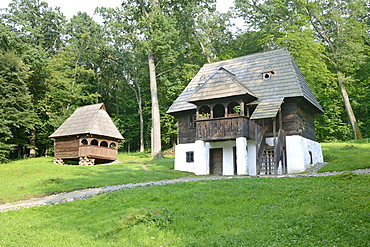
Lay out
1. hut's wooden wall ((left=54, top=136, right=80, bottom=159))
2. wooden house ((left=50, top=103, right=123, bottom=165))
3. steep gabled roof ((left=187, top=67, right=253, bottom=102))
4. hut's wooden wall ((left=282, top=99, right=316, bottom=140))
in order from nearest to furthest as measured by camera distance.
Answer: steep gabled roof ((left=187, top=67, right=253, bottom=102)) < hut's wooden wall ((left=282, top=99, right=316, bottom=140)) < wooden house ((left=50, top=103, right=123, bottom=165)) < hut's wooden wall ((left=54, top=136, right=80, bottom=159))

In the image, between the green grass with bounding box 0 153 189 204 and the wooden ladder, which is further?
the wooden ladder

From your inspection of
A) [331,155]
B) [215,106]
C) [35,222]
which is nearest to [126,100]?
[215,106]

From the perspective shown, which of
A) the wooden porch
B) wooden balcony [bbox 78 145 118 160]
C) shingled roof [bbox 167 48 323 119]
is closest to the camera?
the wooden porch

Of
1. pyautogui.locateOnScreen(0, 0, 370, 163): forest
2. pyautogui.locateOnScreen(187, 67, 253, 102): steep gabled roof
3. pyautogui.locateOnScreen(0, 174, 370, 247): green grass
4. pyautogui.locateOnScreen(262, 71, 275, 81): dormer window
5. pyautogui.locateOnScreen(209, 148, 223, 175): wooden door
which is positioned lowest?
pyautogui.locateOnScreen(0, 174, 370, 247): green grass

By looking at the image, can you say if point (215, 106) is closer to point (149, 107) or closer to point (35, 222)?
point (35, 222)


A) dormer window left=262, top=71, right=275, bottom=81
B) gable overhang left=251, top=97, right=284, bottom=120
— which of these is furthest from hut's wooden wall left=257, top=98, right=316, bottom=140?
dormer window left=262, top=71, right=275, bottom=81

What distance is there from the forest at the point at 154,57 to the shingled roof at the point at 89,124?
14.5ft

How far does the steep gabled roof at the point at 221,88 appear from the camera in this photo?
877 inches

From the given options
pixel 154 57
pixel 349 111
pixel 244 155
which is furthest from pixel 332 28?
pixel 244 155

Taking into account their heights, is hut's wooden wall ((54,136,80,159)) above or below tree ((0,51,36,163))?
below

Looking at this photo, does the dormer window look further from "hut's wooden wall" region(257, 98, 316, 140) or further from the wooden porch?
the wooden porch

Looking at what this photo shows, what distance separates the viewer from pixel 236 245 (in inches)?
307

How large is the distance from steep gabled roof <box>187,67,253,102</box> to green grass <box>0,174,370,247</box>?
908 cm

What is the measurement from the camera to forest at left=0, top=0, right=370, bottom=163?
37.2 m
